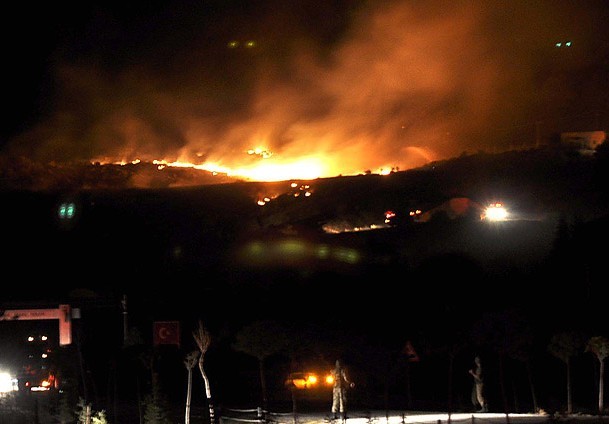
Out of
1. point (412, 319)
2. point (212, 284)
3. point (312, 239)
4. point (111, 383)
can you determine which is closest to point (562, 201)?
point (312, 239)

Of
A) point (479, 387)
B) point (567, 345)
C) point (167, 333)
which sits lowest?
point (479, 387)

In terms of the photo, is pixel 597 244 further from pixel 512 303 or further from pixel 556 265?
pixel 512 303

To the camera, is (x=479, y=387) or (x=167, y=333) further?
(x=167, y=333)

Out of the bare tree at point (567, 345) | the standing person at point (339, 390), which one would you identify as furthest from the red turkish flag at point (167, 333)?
the bare tree at point (567, 345)

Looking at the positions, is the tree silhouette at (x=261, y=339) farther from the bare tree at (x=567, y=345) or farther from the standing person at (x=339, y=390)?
the bare tree at (x=567, y=345)

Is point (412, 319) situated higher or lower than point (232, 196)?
lower

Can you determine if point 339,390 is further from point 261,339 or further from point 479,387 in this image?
point 479,387

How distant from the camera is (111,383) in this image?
20.0 metres

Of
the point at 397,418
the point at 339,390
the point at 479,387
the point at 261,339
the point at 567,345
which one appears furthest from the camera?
the point at 261,339

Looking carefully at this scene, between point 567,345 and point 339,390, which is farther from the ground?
point 567,345

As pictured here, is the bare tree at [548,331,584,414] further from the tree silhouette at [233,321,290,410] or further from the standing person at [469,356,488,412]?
the tree silhouette at [233,321,290,410]

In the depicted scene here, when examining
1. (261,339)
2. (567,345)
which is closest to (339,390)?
(261,339)

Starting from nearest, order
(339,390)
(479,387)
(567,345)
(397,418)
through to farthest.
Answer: (397,418), (339,390), (479,387), (567,345)

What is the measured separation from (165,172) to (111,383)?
57414 millimetres
